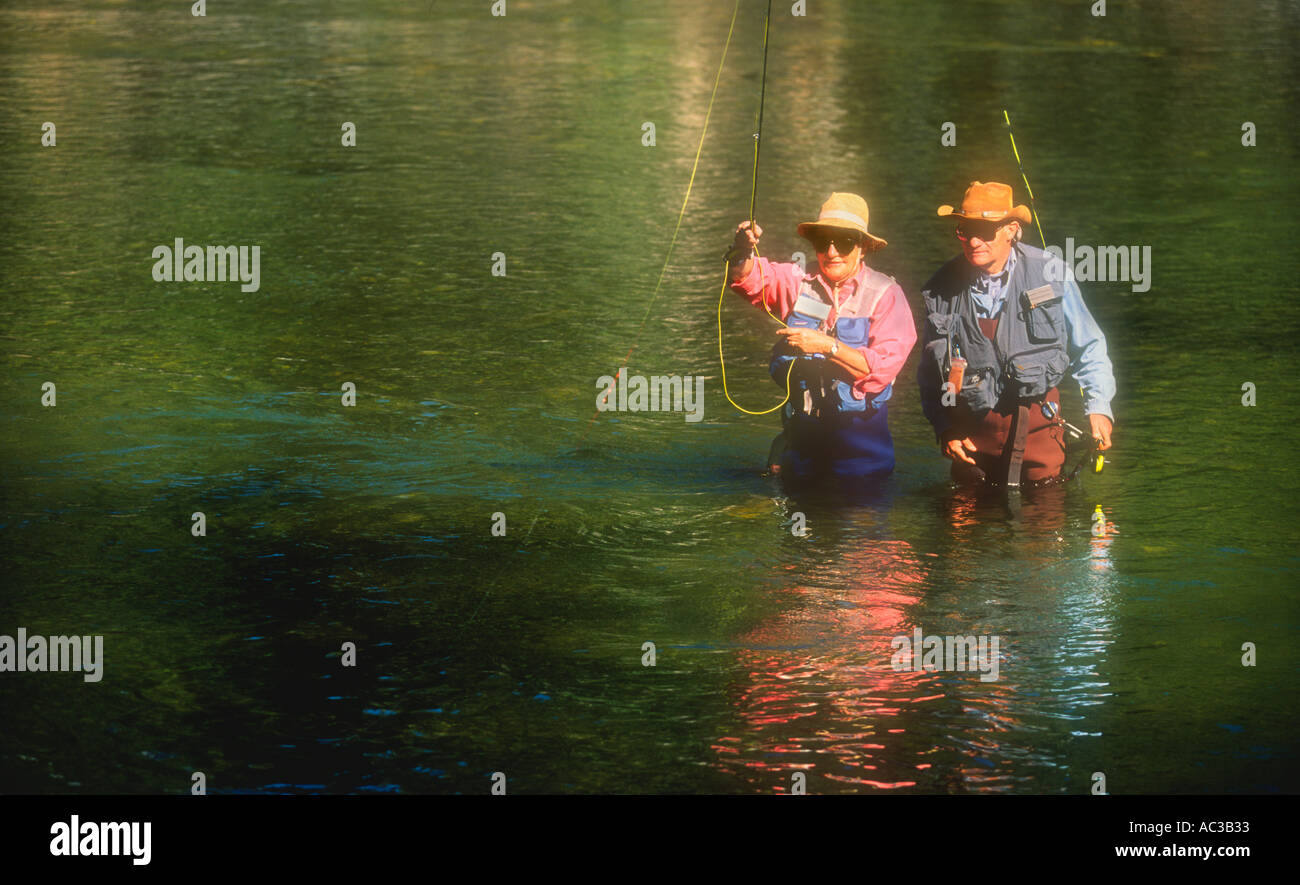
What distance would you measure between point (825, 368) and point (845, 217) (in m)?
0.67

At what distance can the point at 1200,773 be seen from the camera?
5926mm

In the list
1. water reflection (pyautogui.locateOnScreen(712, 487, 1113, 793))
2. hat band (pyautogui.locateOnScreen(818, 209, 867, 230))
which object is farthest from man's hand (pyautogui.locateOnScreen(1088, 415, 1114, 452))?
hat band (pyautogui.locateOnScreen(818, 209, 867, 230))

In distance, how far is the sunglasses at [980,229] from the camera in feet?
27.2

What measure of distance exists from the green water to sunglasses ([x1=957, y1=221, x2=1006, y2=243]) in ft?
3.83

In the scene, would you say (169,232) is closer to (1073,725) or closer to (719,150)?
(719,150)

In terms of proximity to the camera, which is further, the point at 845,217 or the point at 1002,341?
the point at 1002,341


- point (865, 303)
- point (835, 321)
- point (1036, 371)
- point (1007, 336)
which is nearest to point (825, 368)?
point (835, 321)

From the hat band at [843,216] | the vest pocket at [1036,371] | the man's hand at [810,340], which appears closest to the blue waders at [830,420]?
the man's hand at [810,340]

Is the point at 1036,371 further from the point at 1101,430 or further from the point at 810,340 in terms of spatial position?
the point at 810,340

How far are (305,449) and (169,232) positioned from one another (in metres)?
5.46

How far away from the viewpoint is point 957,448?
8.63 metres

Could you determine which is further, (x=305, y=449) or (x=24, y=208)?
(x=24, y=208)
